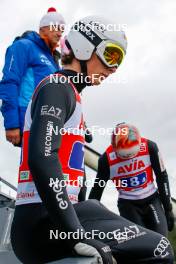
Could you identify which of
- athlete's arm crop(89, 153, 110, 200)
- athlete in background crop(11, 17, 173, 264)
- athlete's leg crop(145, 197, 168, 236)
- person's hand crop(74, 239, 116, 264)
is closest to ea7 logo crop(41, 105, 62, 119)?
athlete in background crop(11, 17, 173, 264)

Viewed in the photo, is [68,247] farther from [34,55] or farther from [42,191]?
[34,55]

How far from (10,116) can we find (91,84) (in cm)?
140

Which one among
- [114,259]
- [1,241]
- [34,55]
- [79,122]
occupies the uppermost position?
[34,55]

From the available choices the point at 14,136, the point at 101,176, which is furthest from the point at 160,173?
the point at 14,136

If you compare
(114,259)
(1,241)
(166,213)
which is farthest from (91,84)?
(166,213)

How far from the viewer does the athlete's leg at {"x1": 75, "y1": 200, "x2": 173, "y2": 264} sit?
2.30m

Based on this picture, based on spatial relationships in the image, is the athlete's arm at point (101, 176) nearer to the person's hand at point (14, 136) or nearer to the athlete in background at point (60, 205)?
the person's hand at point (14, 136)

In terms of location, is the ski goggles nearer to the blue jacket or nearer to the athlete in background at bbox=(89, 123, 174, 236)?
the blue jacket

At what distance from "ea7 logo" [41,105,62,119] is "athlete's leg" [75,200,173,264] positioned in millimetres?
417

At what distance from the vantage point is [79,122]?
2.52 metres

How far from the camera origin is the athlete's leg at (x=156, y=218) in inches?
227

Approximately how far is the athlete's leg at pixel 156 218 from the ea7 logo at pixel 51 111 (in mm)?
3632

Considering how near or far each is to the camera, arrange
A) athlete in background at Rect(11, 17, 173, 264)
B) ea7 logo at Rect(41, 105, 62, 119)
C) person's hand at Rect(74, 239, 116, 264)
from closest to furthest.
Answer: person's hand at Rect(74, 239, 116, 264)
athlete in background at Rect(11, 17, 173, 264)
ea7 logo at Rect(41, 105, 62, 119)

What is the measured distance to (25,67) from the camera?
4.32 m
